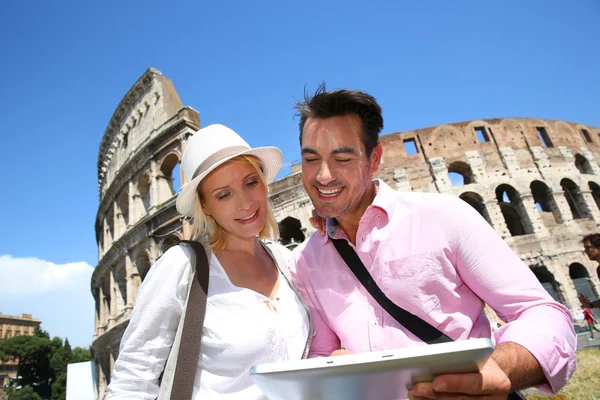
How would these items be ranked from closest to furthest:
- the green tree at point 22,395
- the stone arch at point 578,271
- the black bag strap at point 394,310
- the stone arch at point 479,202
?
the black bag strap at point 394,310, the stone arch at point 578,271, the stone arch at point 479,202, the green tree at point 22,395

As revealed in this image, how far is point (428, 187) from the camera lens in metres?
18.6

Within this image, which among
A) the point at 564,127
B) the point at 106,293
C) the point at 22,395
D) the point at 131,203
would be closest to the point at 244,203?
the point at 131,203

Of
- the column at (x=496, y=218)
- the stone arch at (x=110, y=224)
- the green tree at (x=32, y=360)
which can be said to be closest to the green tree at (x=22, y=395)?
the green tree at (x=32, y=360)

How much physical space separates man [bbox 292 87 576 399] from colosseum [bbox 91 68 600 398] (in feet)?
44.3

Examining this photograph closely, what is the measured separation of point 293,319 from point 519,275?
3.90ft

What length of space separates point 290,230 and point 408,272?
54.2 feet

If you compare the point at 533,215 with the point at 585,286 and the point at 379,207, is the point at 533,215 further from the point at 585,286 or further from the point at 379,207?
the point at 379,207

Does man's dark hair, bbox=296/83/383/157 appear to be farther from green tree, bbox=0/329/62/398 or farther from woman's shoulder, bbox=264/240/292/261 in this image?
green tree, bbox=0/329/62/398

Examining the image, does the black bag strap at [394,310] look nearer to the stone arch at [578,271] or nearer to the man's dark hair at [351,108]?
the man's dark hair at [351,108]

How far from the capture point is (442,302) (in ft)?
5.43

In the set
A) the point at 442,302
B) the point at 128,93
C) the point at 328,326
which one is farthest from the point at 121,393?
the point at 128,93

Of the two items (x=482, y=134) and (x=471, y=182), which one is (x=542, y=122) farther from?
(x=471, y=182)

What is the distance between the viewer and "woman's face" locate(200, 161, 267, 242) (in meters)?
2.30

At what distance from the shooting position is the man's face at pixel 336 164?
195 cm
